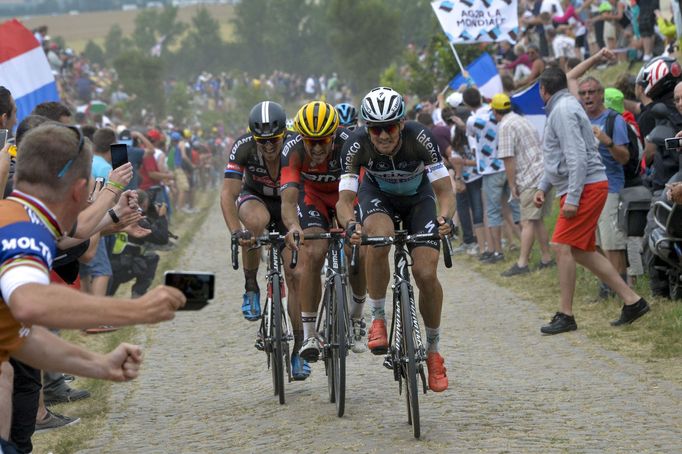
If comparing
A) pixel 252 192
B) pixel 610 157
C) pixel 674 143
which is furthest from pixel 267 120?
pixel 610 157

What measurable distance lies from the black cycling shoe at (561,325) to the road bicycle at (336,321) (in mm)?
2822

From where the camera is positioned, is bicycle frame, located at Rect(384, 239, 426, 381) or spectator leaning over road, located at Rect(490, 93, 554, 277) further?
spectator leaning over road, located at Rect(490, 93, 554, 277)

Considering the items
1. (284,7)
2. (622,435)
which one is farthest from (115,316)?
(284,7)

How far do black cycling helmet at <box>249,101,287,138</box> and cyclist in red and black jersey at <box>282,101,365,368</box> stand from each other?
23cm

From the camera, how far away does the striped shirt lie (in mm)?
16000

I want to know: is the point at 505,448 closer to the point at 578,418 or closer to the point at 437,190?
→ the point at 578,418

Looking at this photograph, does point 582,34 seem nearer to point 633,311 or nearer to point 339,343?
point 633,311

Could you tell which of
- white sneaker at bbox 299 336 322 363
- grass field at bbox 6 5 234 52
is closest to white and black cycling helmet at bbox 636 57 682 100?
white sneaker at bbox 299 336 322 363

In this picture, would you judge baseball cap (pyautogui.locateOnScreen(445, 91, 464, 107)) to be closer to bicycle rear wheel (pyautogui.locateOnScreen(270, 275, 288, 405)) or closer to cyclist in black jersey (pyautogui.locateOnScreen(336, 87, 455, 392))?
bicycle rear wheel (pyautogui.locateOnScreen(270, 275, 288, 405))

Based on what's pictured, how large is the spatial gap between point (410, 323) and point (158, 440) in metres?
2.06

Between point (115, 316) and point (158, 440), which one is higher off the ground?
point (115, 316)

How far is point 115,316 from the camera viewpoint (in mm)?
4199

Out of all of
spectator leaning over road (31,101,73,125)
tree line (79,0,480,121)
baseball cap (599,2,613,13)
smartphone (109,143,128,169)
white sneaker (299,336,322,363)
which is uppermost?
tree line (79,0,480,121)

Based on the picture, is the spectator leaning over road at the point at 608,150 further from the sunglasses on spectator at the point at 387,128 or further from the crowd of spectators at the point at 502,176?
the sunglasses on spectator at the point at 387,128
